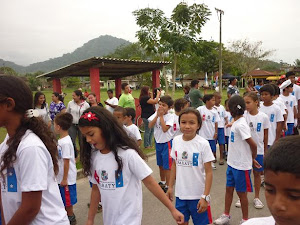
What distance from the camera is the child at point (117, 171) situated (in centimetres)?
186

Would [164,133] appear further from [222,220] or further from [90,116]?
[90,116]

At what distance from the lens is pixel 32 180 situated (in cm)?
129

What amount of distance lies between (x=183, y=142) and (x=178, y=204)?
65cm

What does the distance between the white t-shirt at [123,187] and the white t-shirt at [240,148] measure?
5.68ft

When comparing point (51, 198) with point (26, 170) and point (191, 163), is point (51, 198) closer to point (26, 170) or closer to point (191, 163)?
point (26, 170)

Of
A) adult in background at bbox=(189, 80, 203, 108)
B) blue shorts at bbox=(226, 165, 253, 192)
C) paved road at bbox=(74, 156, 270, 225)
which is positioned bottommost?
paved road at bbox=(74, 156, 270, 225)

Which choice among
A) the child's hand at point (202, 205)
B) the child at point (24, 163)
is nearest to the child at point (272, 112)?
the child's hand at point (202, 205)

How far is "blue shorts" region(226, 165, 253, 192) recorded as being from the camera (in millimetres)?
3104

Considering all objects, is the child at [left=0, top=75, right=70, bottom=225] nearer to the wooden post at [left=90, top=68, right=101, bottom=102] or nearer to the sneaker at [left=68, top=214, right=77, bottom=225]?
the sneaker at [left=68, top=214, right=77, bottom=225]

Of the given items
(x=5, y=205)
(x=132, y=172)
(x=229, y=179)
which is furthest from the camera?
(x=229, y=179)

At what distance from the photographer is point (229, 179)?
10.6ft

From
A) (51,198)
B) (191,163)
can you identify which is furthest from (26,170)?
(191,163)

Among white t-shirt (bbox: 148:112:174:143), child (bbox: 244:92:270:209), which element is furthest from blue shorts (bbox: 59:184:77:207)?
child (bbox: 244:92:270:209)

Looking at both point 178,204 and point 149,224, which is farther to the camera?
point 149,224
